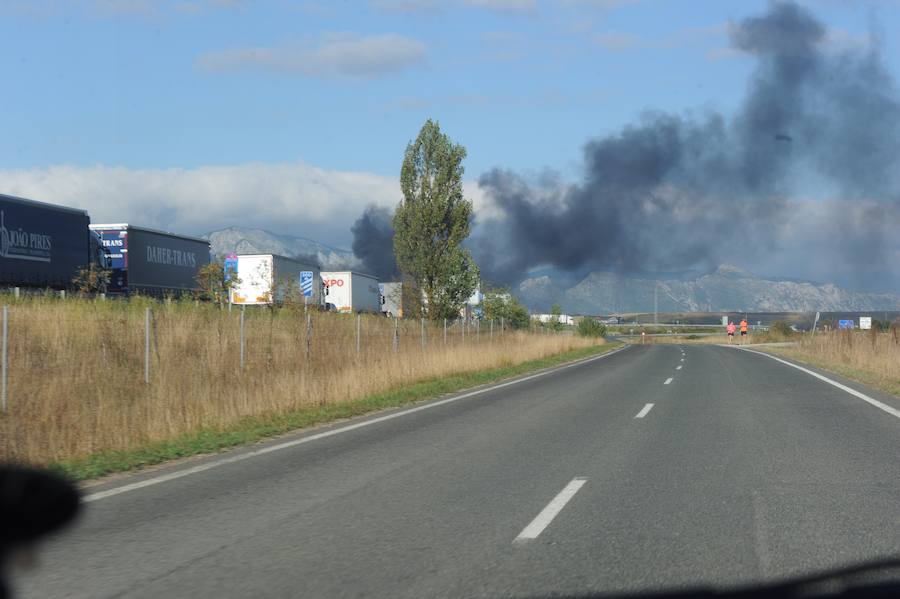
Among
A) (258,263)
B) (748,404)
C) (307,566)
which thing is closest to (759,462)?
(307,566)

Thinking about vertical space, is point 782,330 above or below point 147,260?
below

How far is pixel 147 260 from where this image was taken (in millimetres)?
35094

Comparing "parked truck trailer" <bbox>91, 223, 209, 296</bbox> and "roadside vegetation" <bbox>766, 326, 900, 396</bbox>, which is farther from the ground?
"parked truck trailer" <bbox>91, 223, 209, 296</bbox>

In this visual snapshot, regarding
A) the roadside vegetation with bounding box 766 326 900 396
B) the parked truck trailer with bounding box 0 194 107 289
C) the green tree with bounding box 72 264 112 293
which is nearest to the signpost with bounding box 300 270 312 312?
the green tree with bounding box 72 264 112 293

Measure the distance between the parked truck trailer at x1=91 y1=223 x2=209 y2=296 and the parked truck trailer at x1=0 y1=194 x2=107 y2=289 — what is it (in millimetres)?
2919

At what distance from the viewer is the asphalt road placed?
503 centimetres

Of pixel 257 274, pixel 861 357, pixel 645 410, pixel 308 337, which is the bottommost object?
pixel 645 410

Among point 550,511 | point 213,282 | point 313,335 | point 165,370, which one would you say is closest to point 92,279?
point 213,282

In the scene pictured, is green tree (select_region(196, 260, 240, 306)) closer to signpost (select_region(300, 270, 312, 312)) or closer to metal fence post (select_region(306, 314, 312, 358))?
signpost (select_region(300, 270, 312, 312))

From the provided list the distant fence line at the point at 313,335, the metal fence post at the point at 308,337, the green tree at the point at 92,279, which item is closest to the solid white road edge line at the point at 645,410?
the distant fence line at the point at 313,335

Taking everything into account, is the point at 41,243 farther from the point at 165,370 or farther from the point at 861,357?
the point at 861,357

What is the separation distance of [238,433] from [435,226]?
30416mm

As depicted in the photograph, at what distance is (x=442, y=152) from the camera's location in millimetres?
42094

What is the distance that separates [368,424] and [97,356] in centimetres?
501
